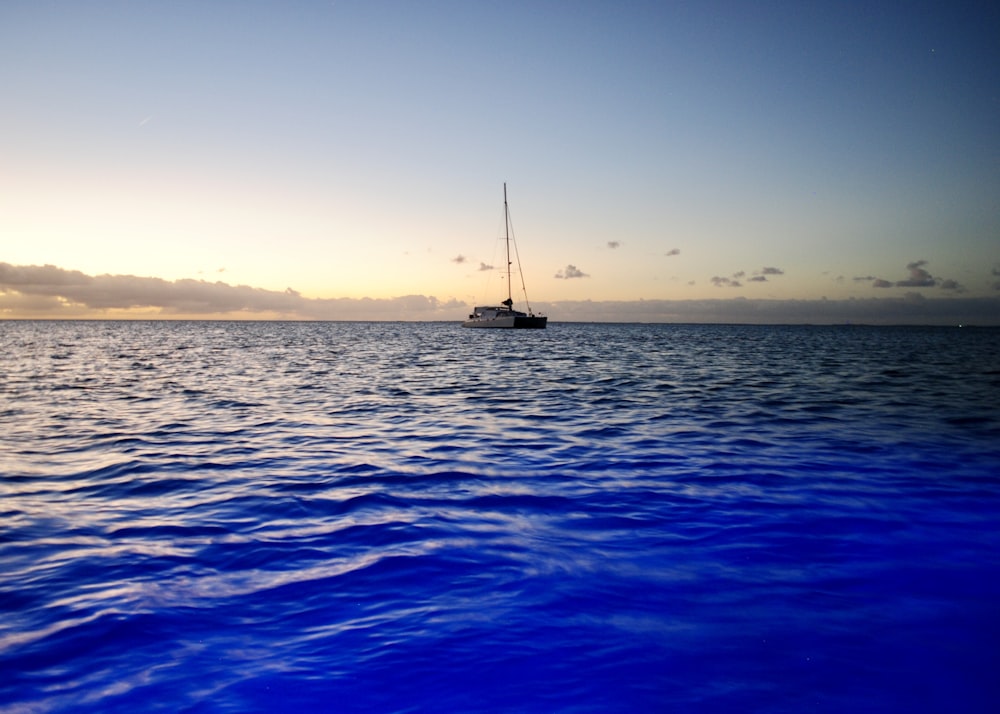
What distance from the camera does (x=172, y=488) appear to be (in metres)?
8.12

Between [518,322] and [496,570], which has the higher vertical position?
[518,322]

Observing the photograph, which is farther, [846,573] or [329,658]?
[846,573]

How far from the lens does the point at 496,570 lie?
540 centimetres

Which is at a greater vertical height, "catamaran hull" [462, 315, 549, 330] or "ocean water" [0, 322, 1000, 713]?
"catamaran hull" [462, 315, 549, 330]

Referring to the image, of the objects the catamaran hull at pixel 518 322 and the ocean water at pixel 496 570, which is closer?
the ocean water at pixel 496 570

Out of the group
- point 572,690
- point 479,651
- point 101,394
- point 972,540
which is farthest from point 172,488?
→ point 101,394

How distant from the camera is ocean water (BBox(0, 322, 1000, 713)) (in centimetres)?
365

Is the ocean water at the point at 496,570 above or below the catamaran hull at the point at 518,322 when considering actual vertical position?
below

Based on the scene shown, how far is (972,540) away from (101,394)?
2227 cm

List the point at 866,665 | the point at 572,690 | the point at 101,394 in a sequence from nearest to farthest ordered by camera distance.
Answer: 1. the point at 572,690
2. the point at 866,665
3. the point at 101,394

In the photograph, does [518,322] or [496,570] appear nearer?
[496,570]

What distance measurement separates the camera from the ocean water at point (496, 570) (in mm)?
3648

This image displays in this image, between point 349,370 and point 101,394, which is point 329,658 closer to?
point 101,394

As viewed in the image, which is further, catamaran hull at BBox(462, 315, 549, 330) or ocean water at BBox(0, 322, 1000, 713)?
catamaran hull at BBox(462, 315, 549, 330)
